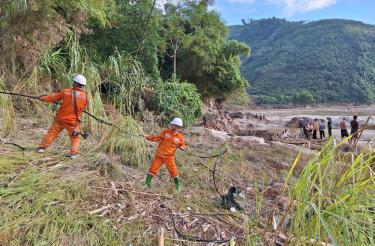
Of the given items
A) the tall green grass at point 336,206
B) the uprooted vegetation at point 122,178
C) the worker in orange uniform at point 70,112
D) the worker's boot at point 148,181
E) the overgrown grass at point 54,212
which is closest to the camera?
the tall green grass at point 336,206

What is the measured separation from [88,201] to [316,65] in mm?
79992

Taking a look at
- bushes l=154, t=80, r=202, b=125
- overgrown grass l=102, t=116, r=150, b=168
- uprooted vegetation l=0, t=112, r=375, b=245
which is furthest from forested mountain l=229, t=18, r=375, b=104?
uprooted vegetation l=0, t=112, r=375, b=245

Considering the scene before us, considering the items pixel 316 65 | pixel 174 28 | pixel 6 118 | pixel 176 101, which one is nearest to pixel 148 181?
pixel 6 118

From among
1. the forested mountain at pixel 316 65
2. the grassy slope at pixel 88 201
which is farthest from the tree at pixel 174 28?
the forested mountain at pixel 316 65

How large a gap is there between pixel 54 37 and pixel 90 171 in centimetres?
484

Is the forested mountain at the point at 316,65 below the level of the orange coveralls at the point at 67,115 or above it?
above

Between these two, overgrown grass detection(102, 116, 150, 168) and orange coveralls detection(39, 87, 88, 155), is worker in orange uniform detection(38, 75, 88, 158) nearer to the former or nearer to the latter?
orange coveralls detection(39, 87, 88, 155)

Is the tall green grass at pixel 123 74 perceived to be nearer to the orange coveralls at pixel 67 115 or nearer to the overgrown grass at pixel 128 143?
the overgrown grass at pixel 128 143

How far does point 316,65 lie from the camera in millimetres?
75938

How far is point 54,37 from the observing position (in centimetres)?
761

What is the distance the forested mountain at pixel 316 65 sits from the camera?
6526 cm

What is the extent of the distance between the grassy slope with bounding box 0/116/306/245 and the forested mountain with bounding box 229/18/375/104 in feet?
199

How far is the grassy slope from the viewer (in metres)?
2.93

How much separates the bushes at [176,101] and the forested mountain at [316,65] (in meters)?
51.4
